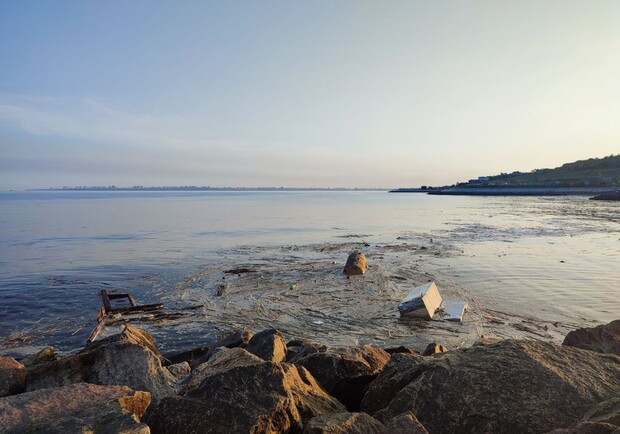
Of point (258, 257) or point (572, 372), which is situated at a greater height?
point (572, 372)

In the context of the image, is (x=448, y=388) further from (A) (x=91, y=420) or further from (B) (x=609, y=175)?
(B) (x=609, y=175)

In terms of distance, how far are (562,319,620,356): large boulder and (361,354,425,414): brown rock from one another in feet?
10.8

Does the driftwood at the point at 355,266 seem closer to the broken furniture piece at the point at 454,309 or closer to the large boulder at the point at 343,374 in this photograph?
the broken furniture piece at the point at 454,309

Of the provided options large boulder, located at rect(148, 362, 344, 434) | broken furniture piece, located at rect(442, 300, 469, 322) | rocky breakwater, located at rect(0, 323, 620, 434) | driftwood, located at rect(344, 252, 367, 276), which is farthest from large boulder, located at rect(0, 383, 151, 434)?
driftwood, located at rect(344, 252, 367, 276)

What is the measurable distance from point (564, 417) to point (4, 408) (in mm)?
5363

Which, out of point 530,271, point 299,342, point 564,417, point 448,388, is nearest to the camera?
point 564,417

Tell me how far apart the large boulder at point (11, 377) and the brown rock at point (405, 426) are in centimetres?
532

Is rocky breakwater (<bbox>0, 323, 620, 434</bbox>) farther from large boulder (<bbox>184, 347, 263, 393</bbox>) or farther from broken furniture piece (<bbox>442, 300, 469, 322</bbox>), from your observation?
broken furniture piece (<bbox>442, 300, 469, 322</bbox>)

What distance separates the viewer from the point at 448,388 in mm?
4598

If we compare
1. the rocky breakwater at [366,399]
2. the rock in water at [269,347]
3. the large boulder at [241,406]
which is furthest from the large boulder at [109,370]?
the large boulder at [241,406]

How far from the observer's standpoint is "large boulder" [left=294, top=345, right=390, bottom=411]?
19.2 feet

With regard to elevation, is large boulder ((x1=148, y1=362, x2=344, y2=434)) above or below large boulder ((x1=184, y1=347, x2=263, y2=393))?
above

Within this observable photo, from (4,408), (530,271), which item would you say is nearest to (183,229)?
(530,271)

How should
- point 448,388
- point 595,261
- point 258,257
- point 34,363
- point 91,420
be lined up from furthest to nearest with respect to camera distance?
1. point 258,257
2. point 595,261
3. point 34,363
4. point 448,388
5. point 91,420
